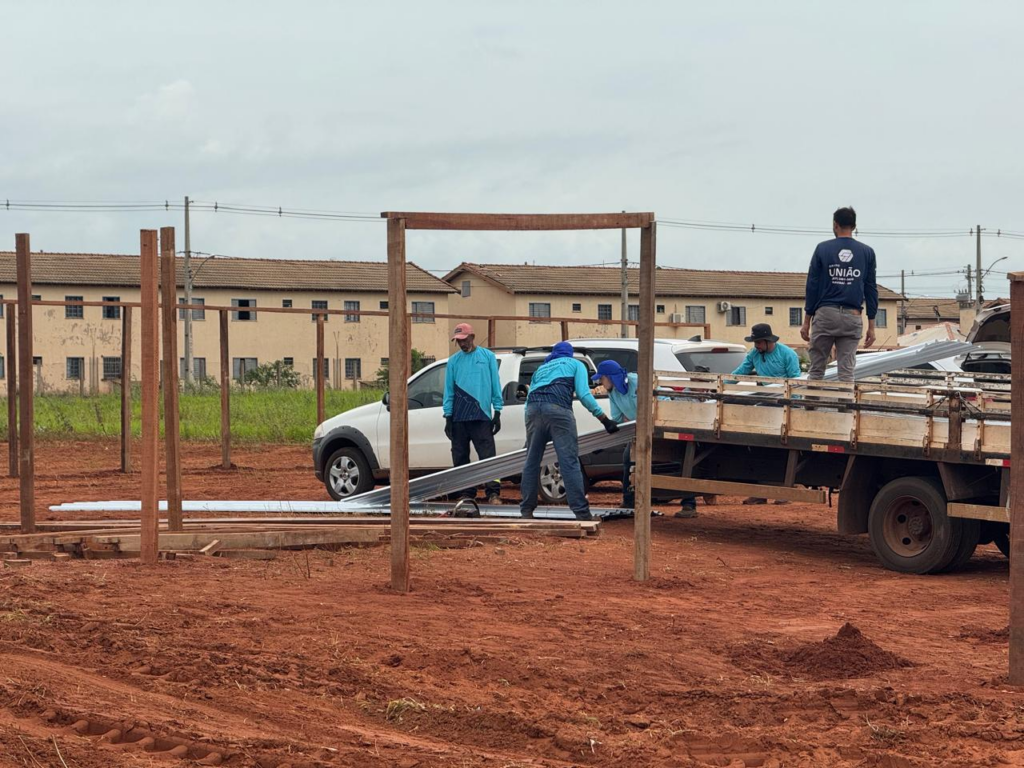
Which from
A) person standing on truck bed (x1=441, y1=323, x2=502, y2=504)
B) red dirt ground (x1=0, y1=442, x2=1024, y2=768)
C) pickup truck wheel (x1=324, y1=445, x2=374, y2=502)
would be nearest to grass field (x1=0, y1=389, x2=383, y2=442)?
pickup truck wheel (x1=324, y1=445, x2=374, y2=502)

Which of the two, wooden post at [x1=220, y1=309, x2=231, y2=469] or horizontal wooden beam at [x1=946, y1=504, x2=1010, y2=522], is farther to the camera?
wooden post at [x1=220, y1=309, x2=231, y2=469]

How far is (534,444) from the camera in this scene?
42.3ft

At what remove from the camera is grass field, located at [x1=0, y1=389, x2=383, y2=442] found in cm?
2445

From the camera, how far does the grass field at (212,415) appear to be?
80.2 feet

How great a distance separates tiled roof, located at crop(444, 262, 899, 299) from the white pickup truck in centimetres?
5208

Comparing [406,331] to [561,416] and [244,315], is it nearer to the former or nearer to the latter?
[561,416]

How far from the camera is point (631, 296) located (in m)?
73.6

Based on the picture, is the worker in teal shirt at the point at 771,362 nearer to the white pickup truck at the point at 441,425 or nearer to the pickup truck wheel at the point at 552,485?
the white pickup truck at the point at 441,425

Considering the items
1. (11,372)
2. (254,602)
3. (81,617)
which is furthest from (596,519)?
(11,372)

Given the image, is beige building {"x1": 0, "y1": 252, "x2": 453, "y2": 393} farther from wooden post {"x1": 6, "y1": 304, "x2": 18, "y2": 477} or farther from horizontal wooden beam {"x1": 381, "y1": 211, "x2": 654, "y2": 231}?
horizontal wooden beam {"x1": 381, "y1": 211, "x2": 654, "y2": 231}

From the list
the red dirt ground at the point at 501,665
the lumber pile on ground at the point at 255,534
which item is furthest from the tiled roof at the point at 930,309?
the red dirt ground at the point at 501,665

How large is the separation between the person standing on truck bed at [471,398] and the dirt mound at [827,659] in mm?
6886

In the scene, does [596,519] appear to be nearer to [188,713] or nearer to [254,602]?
[254,602]

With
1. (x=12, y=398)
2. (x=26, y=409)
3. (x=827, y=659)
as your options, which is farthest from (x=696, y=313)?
(x=827, y=659)
